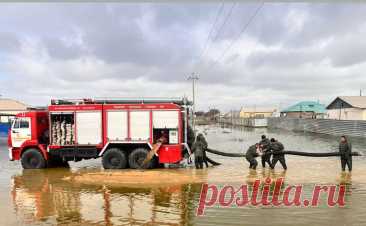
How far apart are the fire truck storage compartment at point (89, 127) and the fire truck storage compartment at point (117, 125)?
1.38 ft

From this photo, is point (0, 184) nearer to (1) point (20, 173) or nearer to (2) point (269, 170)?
(1) point (20, 173)

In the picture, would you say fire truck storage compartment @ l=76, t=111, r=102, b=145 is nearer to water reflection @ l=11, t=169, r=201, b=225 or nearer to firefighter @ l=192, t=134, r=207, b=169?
water reflection @ l=11, t=169, r=201, b=225

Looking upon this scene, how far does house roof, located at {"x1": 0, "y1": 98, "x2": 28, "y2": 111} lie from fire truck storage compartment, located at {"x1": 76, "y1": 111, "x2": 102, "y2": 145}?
61.8 m

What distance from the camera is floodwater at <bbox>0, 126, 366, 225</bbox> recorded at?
9219 mm

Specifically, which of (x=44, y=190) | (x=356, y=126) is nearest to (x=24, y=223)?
(x=44, y=190)

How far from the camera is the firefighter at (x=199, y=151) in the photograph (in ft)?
57.2

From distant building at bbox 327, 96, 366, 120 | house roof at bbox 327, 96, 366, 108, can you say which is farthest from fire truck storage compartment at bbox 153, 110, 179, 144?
house roof at bbox 327, 96, 366, 108

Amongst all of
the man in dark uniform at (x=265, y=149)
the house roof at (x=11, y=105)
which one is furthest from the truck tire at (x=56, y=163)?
the house roof at (x=11, y=105)

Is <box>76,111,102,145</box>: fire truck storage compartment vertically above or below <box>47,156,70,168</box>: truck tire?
above

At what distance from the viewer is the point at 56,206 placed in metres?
10.8

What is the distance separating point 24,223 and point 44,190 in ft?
14.2

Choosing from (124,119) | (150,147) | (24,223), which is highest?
(124,119)

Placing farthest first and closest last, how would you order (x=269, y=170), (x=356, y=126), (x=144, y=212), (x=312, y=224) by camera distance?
(x=356, y=126), (x=269, y=170), (x=144, y=212), (x=312, y=224)

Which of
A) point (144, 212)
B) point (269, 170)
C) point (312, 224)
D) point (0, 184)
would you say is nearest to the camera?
point (312, 224)
